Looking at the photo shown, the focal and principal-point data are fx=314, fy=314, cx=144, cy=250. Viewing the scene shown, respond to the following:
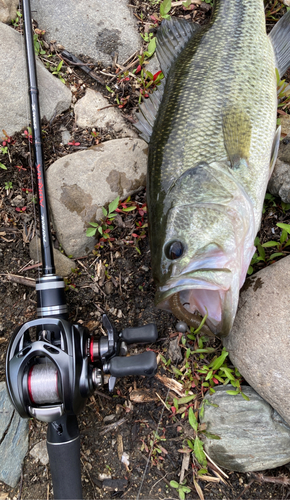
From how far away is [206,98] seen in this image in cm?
229

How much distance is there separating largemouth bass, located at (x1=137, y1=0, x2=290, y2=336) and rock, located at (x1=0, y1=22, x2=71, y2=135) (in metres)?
1.05

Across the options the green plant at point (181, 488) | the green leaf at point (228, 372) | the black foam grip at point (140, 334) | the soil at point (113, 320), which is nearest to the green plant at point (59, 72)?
the soil at point (113, 320)

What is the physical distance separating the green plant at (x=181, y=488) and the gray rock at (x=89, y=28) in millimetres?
3783

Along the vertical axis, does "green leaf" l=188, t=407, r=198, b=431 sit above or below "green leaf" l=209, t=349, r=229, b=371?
below

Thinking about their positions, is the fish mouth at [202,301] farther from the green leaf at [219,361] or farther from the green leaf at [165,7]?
the green leaf at [165,7]

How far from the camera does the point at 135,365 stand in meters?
1.95

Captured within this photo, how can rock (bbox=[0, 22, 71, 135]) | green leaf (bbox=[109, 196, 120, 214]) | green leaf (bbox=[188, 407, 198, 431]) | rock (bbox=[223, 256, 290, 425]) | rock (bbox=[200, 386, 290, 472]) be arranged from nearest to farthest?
rock (bbox=[223, 256, 290, 425]) → rock (bbox=[200, 386, 290, 472]) → green leaf (bbox=[188, 407, 198, 431]) → green leaf (bbox=[109, 196, 120, 214]) → rock (bbox=[0, 22, 71, 135])

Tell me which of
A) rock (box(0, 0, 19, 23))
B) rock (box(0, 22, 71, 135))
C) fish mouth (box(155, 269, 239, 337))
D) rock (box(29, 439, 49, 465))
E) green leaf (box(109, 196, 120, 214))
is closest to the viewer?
fish mouth (box(155, 269, 239, 337))

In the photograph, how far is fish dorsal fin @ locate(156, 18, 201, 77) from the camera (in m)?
2.67

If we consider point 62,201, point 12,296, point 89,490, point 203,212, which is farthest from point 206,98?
point 89,490

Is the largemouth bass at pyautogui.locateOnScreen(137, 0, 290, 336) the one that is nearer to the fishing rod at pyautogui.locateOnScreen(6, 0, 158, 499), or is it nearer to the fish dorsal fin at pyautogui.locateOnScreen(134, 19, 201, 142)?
the fish dorsal fin at pyautogui.locateOnScreen(134, 19, 201, 142)

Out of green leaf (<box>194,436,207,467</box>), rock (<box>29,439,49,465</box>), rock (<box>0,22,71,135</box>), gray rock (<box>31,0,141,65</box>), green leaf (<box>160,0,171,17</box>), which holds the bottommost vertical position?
rock (<box>29,439,49,465</box>)

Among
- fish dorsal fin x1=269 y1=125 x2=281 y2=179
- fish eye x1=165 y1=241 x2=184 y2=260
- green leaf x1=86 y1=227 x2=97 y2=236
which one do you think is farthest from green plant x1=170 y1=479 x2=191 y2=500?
fish dorsal fin x1=269 y1=125 x2=281 y2=179

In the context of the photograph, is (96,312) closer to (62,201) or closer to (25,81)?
(62,201)
